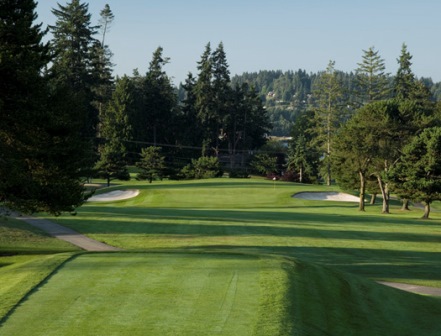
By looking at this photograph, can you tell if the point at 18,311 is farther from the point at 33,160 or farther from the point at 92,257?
the point at 33,160

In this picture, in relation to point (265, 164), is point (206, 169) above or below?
below

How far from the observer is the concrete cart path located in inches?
1169

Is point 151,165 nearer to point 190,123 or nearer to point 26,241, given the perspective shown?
point 190,123

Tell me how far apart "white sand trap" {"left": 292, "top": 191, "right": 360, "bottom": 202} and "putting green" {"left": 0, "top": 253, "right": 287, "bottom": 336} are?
58392 millimetres

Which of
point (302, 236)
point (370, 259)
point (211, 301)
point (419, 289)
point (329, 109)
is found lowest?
point (419, 289)

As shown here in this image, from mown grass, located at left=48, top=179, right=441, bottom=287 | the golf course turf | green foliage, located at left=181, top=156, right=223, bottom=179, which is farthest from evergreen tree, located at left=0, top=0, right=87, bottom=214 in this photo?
green foliage, located at left=181, top=156, right=223, bottom=179

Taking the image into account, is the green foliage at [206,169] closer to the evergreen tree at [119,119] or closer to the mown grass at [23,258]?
the evergreen tree at [119,119]

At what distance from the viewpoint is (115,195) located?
7144 centimetres

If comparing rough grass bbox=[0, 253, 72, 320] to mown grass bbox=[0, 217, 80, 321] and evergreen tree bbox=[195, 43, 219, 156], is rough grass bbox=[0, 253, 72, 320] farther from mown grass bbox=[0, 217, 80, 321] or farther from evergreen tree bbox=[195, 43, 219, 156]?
evergreen tree bbox=[195, 43, 219, 156]

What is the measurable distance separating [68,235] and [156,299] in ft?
70.3

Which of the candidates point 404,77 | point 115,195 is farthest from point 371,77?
point 115,195

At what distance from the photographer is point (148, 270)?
15945 millimetres

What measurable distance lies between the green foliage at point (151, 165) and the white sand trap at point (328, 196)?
92.9ft

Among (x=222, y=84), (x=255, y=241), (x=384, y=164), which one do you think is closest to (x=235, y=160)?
(x=222, y=84)
